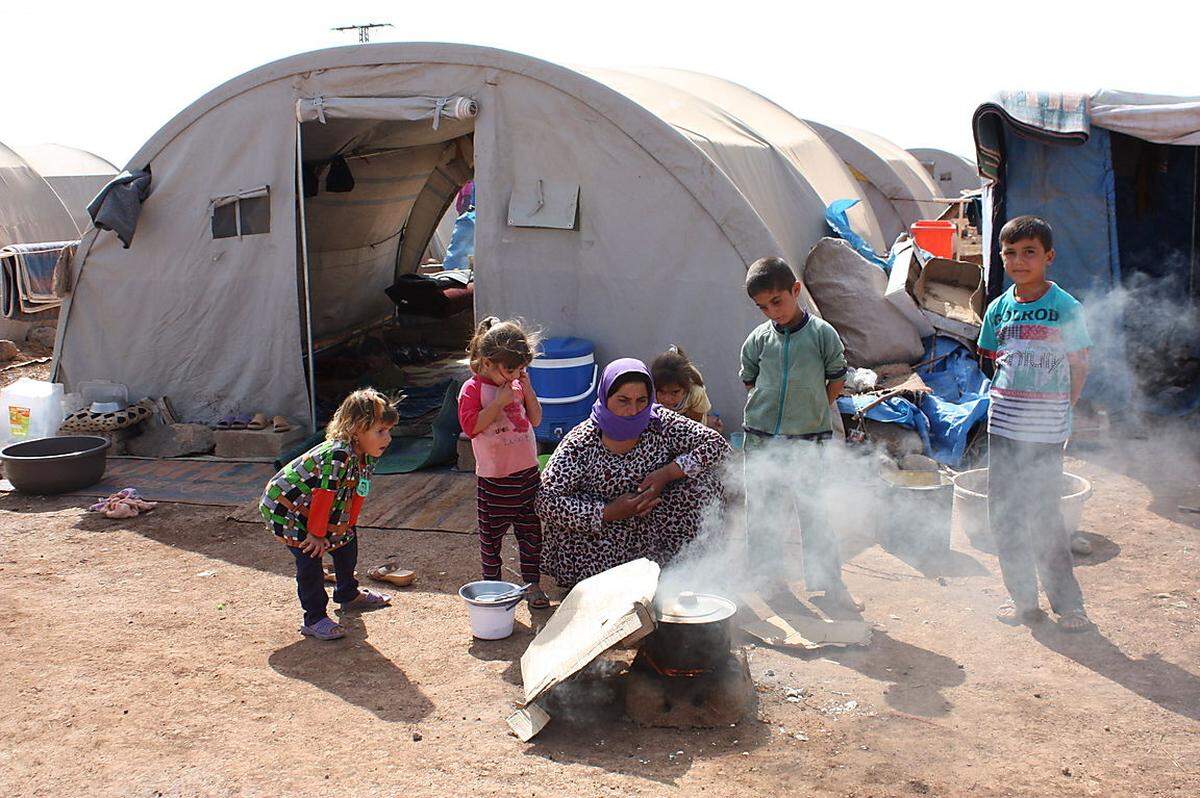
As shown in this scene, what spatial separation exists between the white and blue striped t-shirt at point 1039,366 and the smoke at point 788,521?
2.37 feet

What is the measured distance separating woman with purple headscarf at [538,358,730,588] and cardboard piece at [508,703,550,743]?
0.85 metres

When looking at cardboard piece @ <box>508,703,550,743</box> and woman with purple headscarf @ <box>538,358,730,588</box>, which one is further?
woman with purple headscarf @ <box>538,358,730,588</box>

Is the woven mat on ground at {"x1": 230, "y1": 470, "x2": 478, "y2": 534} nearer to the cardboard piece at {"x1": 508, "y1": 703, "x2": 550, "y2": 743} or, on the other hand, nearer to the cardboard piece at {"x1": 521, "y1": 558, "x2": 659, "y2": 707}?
the cardboard piece at {"x1": 521, "y1": 558, "x2": 659, "y2": 707}

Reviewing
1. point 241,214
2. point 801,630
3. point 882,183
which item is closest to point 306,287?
point 241,214

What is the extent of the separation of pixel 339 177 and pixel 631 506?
5486 millimetres

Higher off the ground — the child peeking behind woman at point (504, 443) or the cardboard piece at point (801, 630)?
the child peeking behind woman at point (504, 443)

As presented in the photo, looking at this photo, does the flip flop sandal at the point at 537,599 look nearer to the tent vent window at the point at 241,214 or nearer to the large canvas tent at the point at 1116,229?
the tent vent window at the point at 241,214

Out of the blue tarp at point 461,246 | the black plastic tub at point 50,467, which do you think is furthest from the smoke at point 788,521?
the blue tarp at point 461,246

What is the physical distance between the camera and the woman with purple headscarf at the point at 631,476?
3.90m

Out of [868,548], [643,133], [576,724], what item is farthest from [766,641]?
[643,133]

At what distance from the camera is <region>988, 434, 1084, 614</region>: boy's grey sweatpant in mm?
3832

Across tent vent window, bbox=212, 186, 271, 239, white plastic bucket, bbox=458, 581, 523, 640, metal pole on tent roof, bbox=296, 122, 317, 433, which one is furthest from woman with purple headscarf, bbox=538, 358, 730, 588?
tent vent window, bbox=212, 186, 271, 239

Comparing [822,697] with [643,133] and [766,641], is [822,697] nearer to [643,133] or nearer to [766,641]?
[766,641]

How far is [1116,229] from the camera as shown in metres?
6.87
